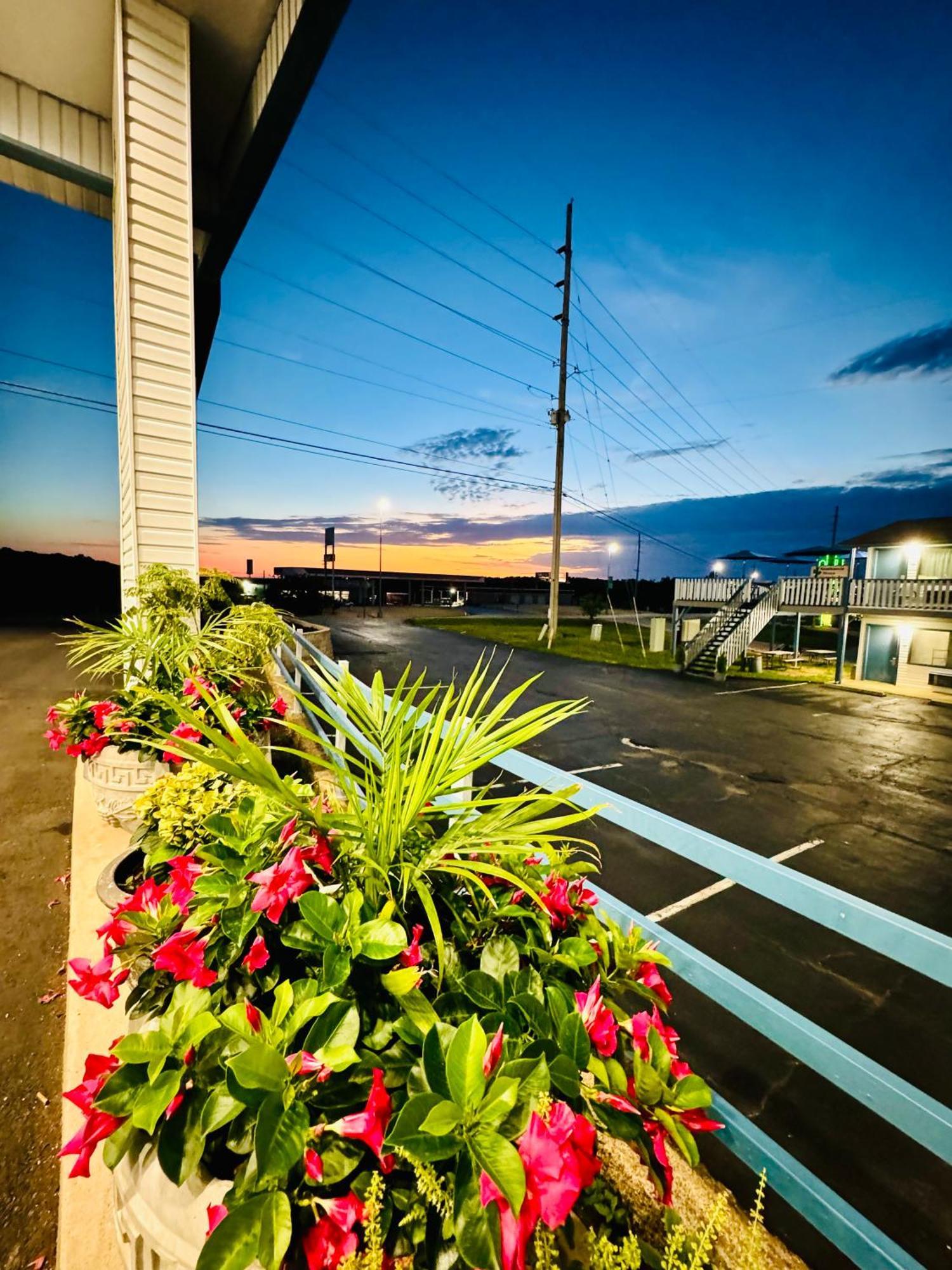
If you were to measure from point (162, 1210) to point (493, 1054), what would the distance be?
1.60 feet

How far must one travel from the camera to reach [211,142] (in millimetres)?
5254

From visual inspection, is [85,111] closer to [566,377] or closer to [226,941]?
[226,941]

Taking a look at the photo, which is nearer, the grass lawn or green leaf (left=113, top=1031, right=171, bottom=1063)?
green leaf (left=113, top=1031, right=171, bottom=1063)

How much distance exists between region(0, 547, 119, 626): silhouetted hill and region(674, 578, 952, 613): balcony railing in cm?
2870

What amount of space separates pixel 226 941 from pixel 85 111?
23.5 feet

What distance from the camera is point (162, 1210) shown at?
714mm

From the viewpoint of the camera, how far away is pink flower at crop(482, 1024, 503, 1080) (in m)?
0.72

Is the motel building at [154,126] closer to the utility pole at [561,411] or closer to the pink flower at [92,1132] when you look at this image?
the pink flower at [92,1132]

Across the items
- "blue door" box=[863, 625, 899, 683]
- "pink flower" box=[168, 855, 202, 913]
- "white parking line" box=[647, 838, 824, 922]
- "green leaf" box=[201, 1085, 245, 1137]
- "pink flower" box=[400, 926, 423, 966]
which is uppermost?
"pink flower" box=[168, 855, 202, 913]

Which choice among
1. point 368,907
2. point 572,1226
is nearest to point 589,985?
point 572,1226

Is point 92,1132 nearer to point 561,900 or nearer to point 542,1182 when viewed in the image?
point 542,1182

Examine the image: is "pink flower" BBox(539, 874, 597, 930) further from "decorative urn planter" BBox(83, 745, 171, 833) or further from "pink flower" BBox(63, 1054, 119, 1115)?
"decorative urn planter" BBox(83, 745, 171, 833)

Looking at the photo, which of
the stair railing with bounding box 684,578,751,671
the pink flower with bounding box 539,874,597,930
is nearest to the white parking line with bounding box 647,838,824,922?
the pink flower with bounding box 539,874,597,930

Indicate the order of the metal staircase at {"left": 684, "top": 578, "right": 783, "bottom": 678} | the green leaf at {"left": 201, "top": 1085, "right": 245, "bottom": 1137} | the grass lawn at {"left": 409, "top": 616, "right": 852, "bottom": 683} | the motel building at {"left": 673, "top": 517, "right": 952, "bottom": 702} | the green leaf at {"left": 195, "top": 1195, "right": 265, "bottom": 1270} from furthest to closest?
1. the grass lawn at {"left": 409, "top": 616, "right": 852, "bottom": 683}
2. the metal staircase at {"left": 684, "top": 578, "right": 783, "bottom": 678}
3. the motel building at {"left": 673, "top": 517, "right": 952, "bottom": 702}
4. the green leaf at {"left": 201, "top": 1085, "right": 245, "bottom": 1137}
5. the green leaf at {"left": 195, "top": 1195, "right": 265, "bottom": 1270}
